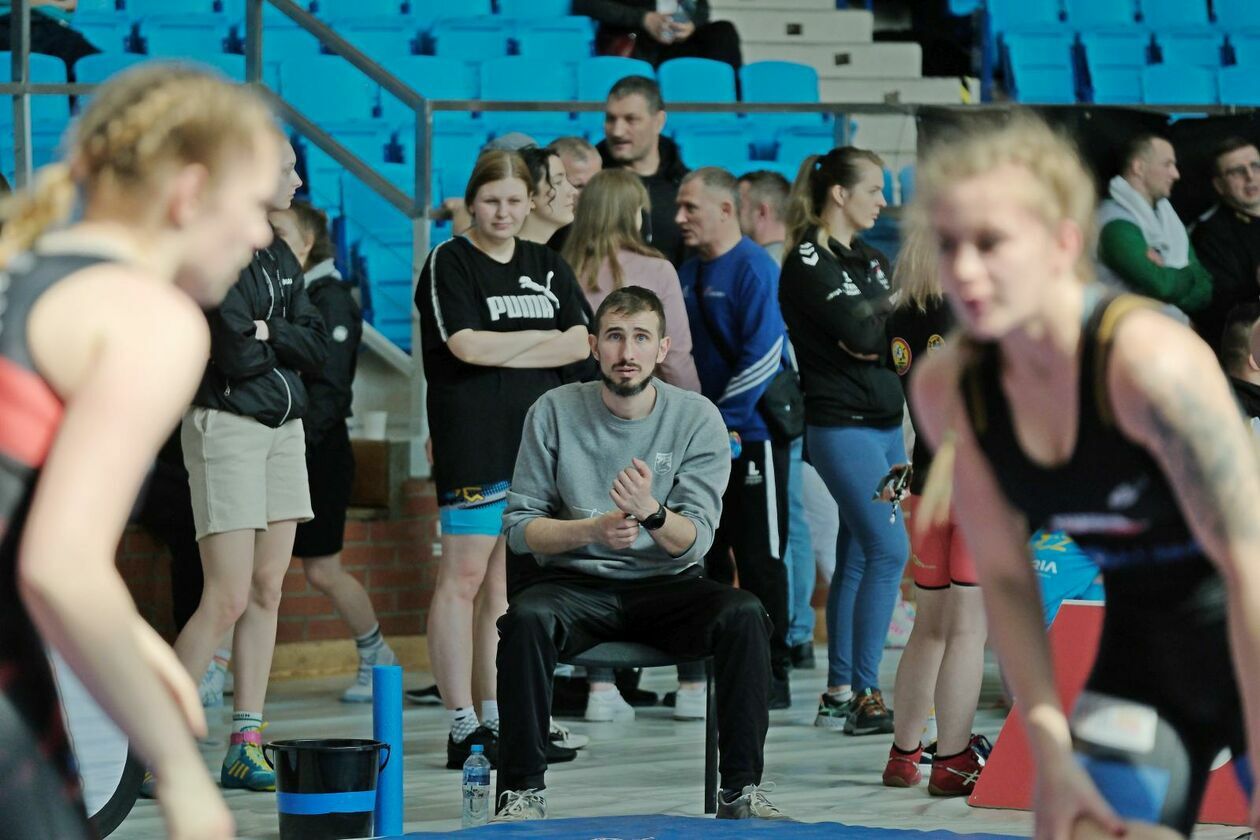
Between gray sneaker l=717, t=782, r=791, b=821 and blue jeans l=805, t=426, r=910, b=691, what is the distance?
4.26 feet

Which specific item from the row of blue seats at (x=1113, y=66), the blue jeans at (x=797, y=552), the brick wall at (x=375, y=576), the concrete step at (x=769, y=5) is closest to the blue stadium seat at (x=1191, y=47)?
the row of blue seats at (x=1113, y=66)

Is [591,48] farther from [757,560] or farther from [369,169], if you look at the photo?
[757,560]

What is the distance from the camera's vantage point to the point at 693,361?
19.1ft

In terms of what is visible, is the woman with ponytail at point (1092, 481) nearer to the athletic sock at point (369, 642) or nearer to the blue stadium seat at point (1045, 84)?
the athletic sock at point (369, 642)

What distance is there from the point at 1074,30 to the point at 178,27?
5.51 meters

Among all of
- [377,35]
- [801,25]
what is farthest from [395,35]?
[801,25]

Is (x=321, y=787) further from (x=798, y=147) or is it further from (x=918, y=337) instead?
(x=798, y=147)

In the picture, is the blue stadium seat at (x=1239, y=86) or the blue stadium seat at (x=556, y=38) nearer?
the blue stadium seat at (x=556, y=38)

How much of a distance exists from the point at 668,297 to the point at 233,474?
63.5 inches

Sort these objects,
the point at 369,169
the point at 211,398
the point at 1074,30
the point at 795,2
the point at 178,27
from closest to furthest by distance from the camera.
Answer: the point at 211,398 < the point at 369,169 < the point at 178,27 < the point at 1074,30 < the point at 795,2

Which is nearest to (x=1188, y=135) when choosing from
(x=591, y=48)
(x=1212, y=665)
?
(x=591, y=48)

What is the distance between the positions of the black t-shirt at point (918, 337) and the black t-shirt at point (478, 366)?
0.99m

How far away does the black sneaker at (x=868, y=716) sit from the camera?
5.68m

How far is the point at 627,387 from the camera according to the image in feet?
15.5
